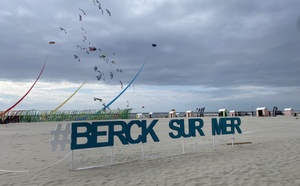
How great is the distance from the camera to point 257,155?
909 centimetres

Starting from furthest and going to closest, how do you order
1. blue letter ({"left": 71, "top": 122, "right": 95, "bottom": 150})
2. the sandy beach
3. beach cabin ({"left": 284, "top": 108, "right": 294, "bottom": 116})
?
beach cabin ({"left": 284, "top": 108, "right": 294, "bottom": 116}), blue letter ({"left": 71, "top": 122, "right": 95, "bottom": 150}), the sandy beach

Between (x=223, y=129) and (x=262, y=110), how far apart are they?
34408mm

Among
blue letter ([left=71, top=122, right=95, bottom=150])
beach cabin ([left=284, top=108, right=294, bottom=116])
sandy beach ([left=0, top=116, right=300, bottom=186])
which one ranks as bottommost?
sandy beach ([left=0, top=116, right=300, bottom=186])

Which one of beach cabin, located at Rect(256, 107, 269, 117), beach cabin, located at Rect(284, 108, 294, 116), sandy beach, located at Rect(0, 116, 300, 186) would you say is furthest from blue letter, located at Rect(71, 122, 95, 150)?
beach cabin, located at Rect(284, 108, 294, 116)

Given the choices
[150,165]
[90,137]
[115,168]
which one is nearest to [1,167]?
[90,137]

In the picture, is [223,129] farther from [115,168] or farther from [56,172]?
[56,172]

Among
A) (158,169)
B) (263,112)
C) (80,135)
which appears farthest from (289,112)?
(80,135)

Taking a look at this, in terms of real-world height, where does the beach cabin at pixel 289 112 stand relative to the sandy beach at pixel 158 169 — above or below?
above

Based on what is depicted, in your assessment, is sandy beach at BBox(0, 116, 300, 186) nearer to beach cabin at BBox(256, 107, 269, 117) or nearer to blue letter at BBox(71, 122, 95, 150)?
blue letter at BBox(71, 122, 95, 150)

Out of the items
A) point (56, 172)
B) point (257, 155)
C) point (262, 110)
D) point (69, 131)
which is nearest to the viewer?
point (56, 172)

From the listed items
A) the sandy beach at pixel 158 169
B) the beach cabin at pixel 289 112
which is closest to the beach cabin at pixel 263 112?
the beach cabin at pixel 289 112

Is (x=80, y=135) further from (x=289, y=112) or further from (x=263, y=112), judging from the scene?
(x=289, y=112)

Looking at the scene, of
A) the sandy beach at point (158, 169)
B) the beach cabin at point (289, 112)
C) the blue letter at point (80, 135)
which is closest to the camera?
the sandy beach at point (158, 169)

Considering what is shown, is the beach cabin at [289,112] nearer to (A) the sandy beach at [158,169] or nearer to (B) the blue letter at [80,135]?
(A) the sandy beach at [158,169]
